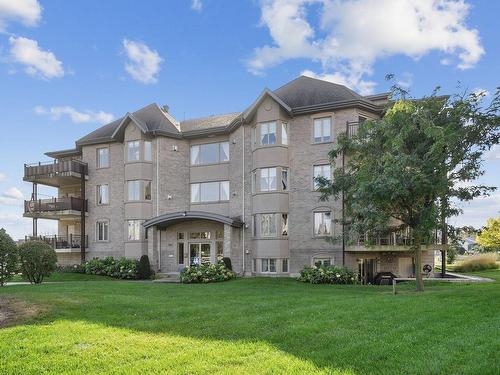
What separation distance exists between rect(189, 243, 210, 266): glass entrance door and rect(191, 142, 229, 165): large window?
5.65m

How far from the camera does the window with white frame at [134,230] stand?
32.4m

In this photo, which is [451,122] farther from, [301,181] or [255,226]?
[255,226]

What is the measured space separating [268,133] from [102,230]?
581 inches

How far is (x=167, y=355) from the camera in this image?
773 centimetres

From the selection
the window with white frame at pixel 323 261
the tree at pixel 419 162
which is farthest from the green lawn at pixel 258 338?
the window with white frame at pixel 323 261

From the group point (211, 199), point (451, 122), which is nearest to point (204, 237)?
point (211, 199)

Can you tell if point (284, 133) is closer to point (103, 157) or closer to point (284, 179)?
point (284, 179)

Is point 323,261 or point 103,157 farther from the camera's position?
point 103,157

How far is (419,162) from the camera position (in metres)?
17.0

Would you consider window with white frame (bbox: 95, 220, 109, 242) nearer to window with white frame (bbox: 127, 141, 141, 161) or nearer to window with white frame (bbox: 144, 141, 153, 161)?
window with white frame (bbox: 127, 141, 141, 161)

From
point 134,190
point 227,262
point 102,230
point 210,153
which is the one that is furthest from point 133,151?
point 227,262

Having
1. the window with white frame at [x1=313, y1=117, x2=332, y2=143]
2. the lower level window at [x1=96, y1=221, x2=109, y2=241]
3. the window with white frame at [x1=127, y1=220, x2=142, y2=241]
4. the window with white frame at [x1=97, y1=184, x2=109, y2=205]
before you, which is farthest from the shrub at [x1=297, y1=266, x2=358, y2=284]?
the window with white frame at [x1=97, y1=184, x2=109, y2=205]

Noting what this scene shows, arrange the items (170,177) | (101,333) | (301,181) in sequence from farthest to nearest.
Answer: (170,177)
(301,181)
(101,333)

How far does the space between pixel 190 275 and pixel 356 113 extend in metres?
13.0
